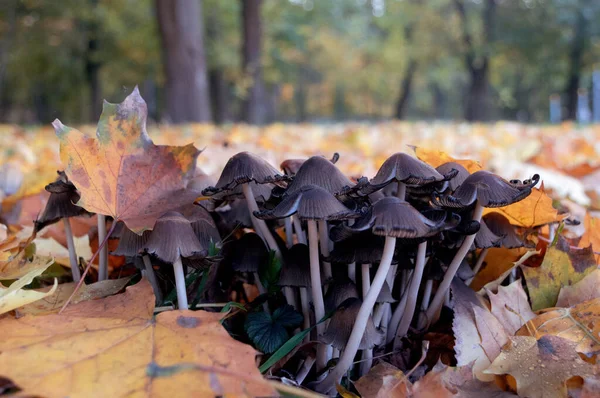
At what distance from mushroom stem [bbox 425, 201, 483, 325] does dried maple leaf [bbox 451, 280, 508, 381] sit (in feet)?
0.10

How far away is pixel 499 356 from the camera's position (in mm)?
880

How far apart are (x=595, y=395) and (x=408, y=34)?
83.6ft

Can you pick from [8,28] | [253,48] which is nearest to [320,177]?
[8,28]

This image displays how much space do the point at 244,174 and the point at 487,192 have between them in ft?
1.36

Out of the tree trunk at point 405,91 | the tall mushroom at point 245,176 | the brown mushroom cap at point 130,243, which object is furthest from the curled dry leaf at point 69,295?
the tree trunk at point 405,91

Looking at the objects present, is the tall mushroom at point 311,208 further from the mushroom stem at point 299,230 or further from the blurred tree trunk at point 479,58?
the blurred tree trunk at point 479,58

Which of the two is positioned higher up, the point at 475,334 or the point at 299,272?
the point at 299,272

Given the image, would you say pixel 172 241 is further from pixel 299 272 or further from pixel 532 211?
pixel 532 211

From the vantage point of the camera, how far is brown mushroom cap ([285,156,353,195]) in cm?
89

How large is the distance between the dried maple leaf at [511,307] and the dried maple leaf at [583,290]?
9cm

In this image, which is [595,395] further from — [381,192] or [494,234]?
[381,192]

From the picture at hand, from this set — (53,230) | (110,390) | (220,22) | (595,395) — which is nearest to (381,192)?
(595,395)

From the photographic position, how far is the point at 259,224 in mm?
1011

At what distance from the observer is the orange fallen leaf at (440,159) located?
4.00 ft
